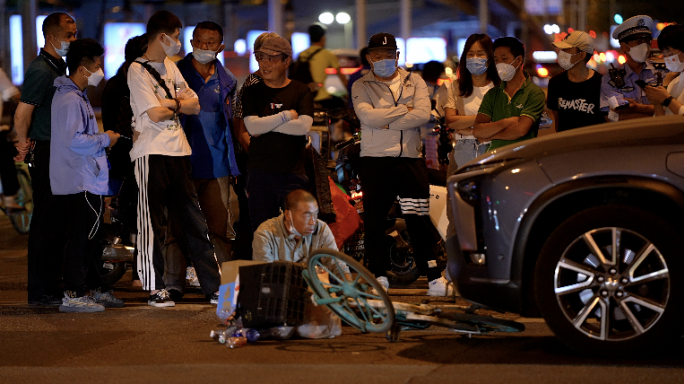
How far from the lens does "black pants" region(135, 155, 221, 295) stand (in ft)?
23.6

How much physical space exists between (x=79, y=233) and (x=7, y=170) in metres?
5.15

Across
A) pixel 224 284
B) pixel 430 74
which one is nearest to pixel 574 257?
pixel 224 284

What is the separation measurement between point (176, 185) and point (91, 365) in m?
2.23

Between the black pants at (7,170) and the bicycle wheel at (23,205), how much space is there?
0.57 meters

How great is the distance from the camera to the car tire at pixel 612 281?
496 centimetres

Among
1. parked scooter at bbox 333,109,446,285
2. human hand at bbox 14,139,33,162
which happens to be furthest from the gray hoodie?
human hand at bbox 14,139,33,162

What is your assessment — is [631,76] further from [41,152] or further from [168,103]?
[41,152]

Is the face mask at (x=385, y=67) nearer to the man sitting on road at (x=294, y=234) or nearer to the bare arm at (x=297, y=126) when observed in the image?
the bare arm at (x=297, y=126)

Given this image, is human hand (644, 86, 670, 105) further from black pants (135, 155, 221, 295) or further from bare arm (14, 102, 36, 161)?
bare arm (14, 102, 36, 161)

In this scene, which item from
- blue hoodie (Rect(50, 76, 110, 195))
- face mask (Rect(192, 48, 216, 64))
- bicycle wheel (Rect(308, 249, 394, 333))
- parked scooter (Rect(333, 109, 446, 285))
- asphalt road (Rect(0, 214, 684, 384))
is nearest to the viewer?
asphalt road (Rect(0, 214, 684, 384))

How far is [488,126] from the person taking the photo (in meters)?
7.18

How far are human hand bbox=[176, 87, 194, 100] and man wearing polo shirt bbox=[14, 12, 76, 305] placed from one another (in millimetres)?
1070

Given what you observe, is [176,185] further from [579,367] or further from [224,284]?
[579,367]

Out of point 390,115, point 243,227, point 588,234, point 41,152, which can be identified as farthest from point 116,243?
point 588,234
